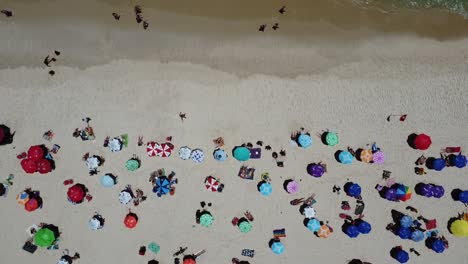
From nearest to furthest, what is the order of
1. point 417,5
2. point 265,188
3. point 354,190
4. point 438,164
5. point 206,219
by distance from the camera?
point 206,219 < point 265,188 < point 354,190 < point 438,164 < point 417,5

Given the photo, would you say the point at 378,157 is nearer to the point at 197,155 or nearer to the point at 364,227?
the point at 364,227

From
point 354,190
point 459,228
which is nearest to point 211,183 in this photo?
point 354,190

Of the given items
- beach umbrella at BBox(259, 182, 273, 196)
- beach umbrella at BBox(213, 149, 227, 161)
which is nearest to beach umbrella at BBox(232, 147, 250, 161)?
beach umbrella at BBox(213, 149, 227, 161)

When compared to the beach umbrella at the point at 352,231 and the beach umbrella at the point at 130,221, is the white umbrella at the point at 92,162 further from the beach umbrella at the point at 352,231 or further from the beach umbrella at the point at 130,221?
the beach umbrella at the point at 352,231

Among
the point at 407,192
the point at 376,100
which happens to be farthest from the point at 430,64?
the point at 407,192

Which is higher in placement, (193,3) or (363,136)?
(193,3)

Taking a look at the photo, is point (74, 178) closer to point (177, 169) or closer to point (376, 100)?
point (177, 169)

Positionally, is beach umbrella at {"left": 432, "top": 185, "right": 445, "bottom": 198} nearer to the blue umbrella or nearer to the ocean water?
the ocean water
